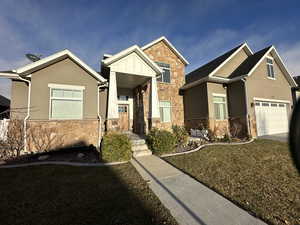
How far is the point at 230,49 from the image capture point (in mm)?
13703

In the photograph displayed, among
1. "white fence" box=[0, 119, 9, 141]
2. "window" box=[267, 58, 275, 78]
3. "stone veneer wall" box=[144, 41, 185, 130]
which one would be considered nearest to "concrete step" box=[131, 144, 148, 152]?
"stone veneer wall" box=[144, 41, 185, 130]

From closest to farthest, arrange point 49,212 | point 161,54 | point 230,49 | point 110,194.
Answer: point 49,212 → point 110,194 → point 161,54 → point 230,49

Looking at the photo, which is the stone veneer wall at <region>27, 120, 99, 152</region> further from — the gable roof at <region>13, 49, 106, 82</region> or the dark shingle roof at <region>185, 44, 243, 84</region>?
the dark shingle roof at <region>185, 44, 243, 84</region>

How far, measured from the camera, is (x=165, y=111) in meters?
11.9

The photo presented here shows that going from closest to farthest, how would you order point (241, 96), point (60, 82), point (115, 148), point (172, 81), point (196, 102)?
point (115, 148)
point (60, 82)
point (241, 96)
point (196, 102)
point (172, 81)

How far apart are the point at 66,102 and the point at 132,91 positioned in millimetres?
5394

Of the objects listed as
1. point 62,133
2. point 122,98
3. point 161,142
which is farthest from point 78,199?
point 122,98

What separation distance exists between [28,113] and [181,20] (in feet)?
37.3

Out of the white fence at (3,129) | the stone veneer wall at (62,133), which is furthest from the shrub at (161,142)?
the white fence at (3,129)

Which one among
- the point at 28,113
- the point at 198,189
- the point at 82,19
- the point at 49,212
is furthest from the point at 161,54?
the point at 49,212

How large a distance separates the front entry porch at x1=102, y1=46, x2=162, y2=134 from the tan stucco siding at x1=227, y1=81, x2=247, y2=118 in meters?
6.22

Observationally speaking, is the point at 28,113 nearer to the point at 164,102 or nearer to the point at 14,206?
the point at 14,206

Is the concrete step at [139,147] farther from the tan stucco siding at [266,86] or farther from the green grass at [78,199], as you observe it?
the tan stucco siding at [266,86]

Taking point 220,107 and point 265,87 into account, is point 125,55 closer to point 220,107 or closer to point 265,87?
point 220,107
